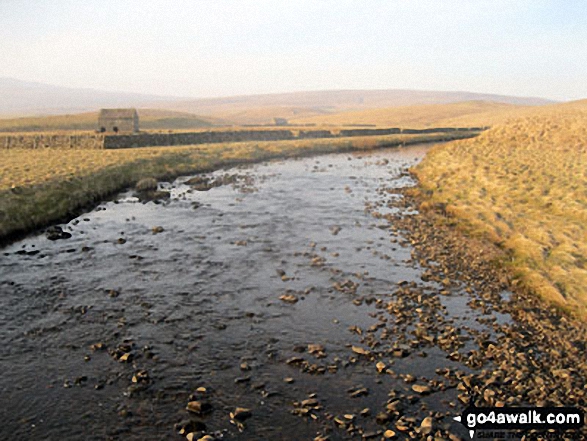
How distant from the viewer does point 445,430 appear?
826cm

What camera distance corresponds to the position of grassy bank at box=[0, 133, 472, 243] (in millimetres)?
21891

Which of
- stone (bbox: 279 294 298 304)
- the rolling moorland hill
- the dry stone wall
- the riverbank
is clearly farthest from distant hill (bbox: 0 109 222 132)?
the riverbank

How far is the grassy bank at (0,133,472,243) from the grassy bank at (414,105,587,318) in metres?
20.0

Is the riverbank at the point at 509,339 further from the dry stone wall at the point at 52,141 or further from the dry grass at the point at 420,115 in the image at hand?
the dry grass at the point at 420,115

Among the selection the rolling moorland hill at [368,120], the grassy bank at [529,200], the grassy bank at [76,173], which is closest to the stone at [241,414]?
the grassy bank at [529,200]

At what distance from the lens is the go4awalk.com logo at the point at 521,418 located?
8336mm

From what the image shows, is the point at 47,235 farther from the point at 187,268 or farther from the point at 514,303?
the point at 514,303

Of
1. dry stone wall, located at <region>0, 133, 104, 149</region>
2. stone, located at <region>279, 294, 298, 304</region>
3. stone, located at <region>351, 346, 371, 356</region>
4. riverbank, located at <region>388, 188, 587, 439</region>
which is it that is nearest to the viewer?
riverbank, located at <region>388, 188, 587, 439</region>

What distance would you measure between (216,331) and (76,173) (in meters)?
22.6

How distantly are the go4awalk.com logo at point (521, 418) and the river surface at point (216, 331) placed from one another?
0.39 metres

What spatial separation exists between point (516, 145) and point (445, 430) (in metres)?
43.0

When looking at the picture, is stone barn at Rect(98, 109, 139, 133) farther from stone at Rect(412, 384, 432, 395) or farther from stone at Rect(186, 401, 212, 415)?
stone at Rect(412, 384, 432, 395)

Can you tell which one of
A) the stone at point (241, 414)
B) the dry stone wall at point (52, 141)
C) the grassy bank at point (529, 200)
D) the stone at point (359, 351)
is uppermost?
the dry stone wall at point (52, 141)

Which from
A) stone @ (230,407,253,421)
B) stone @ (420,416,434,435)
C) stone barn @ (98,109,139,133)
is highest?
stone barn @ (98,109,139,133)
